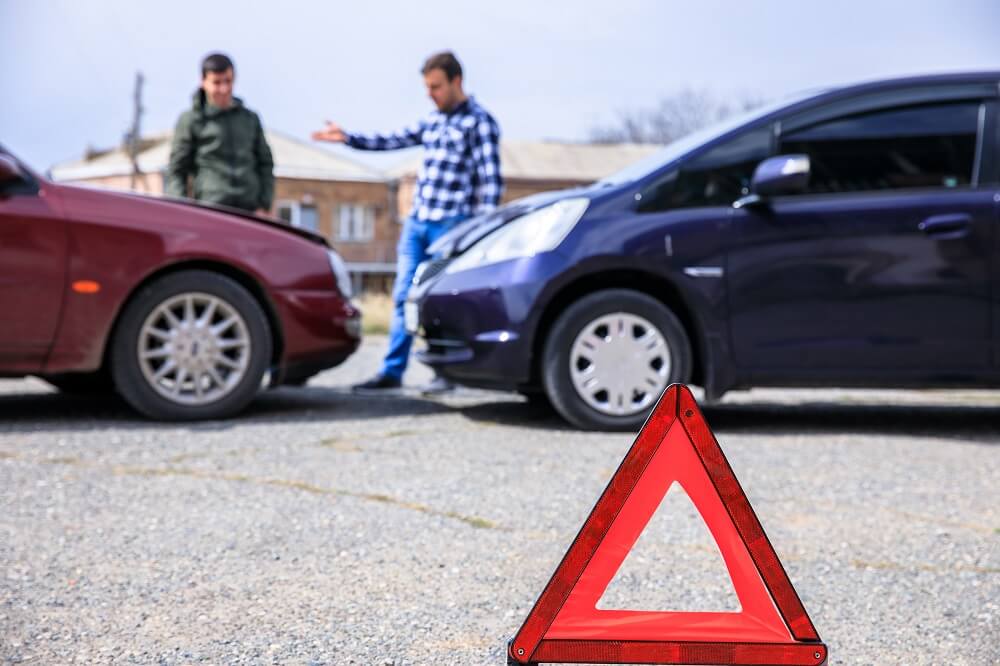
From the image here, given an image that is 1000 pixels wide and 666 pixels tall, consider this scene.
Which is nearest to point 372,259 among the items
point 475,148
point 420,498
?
point 475,148

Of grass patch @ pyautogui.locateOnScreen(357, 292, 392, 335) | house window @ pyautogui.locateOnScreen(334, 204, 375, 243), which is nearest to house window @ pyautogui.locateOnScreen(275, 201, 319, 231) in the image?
house window @ pyautogui.locateOnScreen(334, 204, 375, 243)

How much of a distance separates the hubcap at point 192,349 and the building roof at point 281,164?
44193mm

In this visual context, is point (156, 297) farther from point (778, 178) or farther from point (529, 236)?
point (778, 178)

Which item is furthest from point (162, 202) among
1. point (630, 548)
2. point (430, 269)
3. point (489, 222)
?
point (630, 548)

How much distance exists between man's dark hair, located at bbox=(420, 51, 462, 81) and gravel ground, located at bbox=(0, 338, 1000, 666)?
2.17 m

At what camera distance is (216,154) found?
22.1 ft

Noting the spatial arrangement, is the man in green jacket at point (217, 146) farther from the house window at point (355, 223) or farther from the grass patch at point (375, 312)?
the house window at point (355, 223)

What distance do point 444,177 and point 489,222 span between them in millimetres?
1130

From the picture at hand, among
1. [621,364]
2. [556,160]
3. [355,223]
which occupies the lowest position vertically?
[355,223]

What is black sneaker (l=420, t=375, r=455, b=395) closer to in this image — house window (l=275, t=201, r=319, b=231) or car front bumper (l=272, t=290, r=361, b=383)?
car front bumper (l=272, t=290, r=361, b=383)

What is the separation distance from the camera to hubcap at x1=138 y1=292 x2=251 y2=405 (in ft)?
18.5

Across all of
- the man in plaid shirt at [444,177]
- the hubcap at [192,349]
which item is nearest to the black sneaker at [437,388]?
the man in plaid shirt at [444,177]

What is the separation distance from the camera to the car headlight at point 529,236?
18.2 ft

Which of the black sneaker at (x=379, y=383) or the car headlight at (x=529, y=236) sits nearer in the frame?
the car headlight at (x=529, y=236)
